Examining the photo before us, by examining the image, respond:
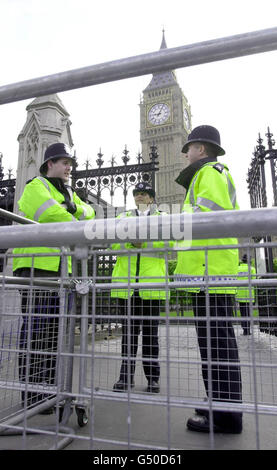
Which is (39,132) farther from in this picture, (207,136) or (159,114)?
(159,114)

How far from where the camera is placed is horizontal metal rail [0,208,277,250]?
42.8 inches

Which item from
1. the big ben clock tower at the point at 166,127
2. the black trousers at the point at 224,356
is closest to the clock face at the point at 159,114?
the big ben clock tower at the point at 166,127

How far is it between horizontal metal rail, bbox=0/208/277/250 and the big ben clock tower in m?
62.8

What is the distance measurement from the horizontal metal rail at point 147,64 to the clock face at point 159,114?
67.8 metres

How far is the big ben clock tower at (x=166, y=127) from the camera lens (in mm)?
64625

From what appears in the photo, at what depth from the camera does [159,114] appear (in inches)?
2635

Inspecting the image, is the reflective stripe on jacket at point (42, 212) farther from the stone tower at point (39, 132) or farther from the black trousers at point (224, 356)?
the stone tower at point (39, 132)

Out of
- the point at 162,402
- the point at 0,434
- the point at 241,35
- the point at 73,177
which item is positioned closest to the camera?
the point at 162,402

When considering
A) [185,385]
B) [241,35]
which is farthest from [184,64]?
[185,385]

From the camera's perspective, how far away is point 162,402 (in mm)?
1137

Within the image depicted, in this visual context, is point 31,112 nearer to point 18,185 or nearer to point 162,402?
point 18,185

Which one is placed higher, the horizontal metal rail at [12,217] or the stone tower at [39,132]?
the stone tower at [39,132]

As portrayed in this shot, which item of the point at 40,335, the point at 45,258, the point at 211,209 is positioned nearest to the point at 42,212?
the point at 45,258
